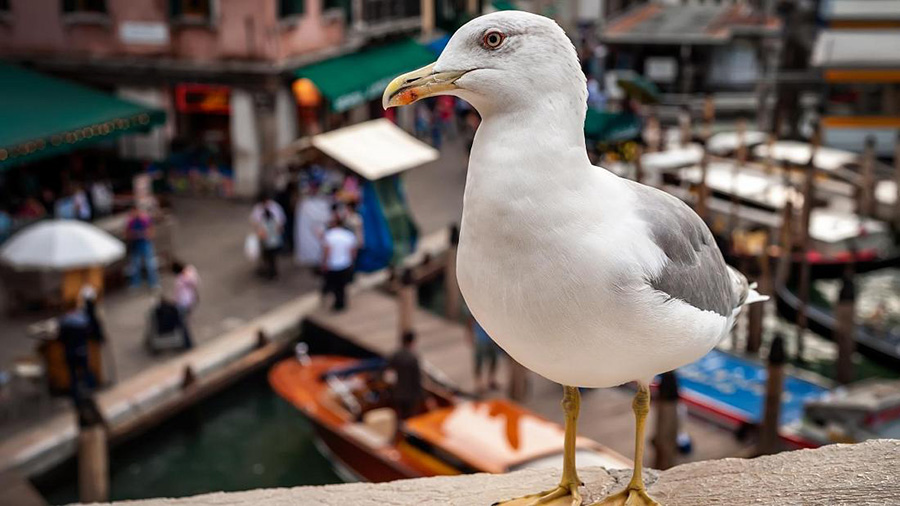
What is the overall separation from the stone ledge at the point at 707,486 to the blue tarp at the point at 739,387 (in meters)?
6.99

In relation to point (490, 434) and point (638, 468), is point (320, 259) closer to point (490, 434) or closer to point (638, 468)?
point (490, 434)

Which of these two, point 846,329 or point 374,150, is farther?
point 374,150

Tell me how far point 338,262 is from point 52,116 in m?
4.58

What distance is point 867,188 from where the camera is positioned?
1736cm

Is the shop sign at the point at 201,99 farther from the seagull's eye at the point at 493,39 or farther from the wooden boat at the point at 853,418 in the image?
the seagull's eye at the point at 493,39

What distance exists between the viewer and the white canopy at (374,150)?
12.6m

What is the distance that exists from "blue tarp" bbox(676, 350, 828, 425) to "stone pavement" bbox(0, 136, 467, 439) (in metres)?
4.92

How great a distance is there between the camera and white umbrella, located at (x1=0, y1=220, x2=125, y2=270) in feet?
33.7

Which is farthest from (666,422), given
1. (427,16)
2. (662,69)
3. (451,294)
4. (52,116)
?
(662,69)

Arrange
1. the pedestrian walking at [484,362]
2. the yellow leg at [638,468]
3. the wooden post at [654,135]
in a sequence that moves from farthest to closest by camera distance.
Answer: the wooden post at [654,135]
the pedestrian walking at [484,362]
the yellow leg at [638,468]

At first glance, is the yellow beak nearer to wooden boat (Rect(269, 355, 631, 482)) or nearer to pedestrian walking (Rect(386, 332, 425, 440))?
wooden boat (Rect(269, 355, 631, 482))

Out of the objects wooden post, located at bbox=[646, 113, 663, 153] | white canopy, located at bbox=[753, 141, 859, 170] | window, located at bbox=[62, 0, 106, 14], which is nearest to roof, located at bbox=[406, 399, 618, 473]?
white canopy, located at bbox=[753, 141, 859, 170]

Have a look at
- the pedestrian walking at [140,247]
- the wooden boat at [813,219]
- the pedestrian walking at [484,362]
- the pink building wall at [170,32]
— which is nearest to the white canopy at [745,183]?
the wooden boat at [813,219]

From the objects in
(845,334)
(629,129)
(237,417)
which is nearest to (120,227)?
(237,417)
